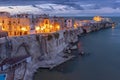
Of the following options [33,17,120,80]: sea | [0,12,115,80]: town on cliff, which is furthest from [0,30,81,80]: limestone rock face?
[33,17,120,80]: sea

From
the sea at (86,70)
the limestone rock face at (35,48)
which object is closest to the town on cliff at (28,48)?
the limestone rock face at (35,48)

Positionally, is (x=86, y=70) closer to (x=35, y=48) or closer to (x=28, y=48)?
(x=28, y=48)

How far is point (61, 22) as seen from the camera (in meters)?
65.5

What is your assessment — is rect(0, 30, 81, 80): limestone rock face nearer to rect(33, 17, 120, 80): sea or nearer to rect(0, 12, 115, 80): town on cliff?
rect(0, 12, 115, 80): town on cliff

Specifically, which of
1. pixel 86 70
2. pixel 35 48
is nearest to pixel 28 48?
pixel 35 48

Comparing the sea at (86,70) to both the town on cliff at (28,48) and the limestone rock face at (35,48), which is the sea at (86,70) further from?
the limestone rock face at (35,48)

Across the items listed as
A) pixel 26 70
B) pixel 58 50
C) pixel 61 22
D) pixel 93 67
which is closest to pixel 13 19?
pixel 58 50

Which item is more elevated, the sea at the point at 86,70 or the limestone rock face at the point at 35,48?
the limestone rock face at the point at 35,48

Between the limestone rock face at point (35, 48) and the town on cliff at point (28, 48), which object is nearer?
the town on cliff at point (28, 48)

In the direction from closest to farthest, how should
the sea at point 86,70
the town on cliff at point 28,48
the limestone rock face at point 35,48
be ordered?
the town on cliff at point 28,48 → the sea at point 86,70 → the limestone rock face at point 35,48

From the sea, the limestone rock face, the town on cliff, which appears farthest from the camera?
the limestone rock face

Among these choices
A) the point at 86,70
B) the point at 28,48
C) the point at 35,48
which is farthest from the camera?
the point at 35,48

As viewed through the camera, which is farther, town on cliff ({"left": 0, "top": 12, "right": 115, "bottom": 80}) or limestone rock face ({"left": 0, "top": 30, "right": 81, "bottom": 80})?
limestone rock face ({"left": 0, "top": 30, "right": 81, "bottom": 80})

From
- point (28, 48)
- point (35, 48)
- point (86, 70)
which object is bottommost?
point (86, 70)
